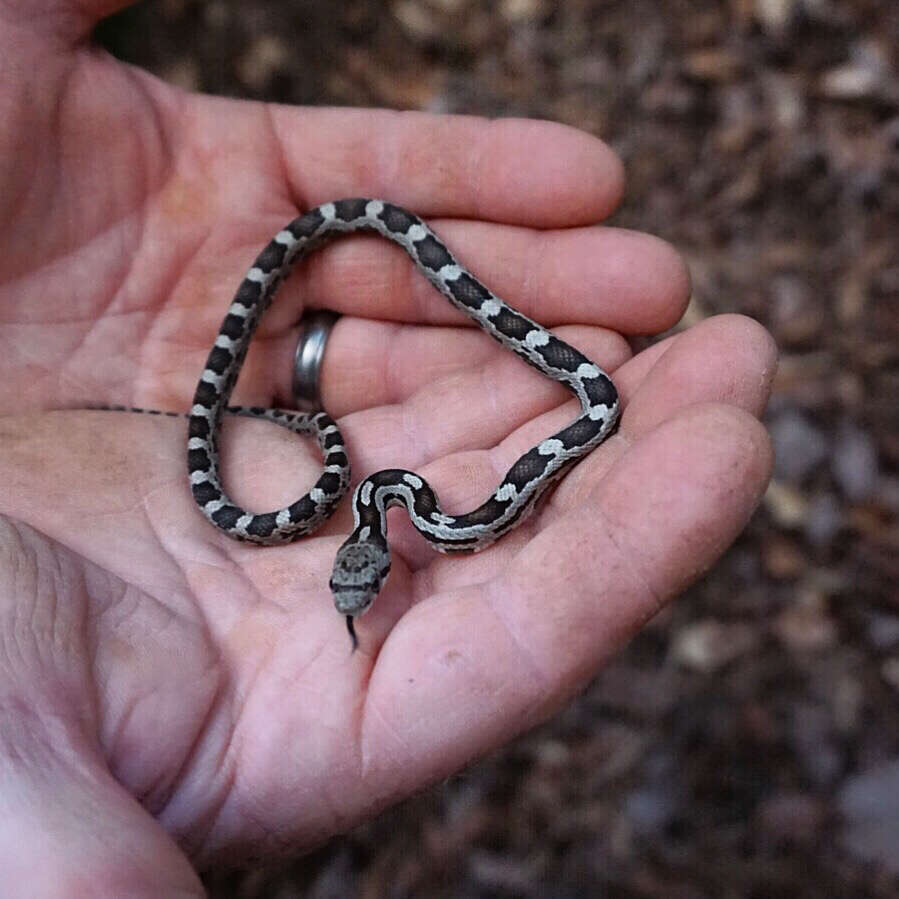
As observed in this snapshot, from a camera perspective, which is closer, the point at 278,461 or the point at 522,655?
the point at 522,655

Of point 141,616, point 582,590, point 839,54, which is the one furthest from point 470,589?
point 839,54

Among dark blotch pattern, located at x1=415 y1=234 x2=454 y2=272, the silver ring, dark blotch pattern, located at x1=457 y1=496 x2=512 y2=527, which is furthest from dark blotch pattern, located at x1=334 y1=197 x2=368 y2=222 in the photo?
dark blotch pattern, located at x1=457 y1=496 x2=512 y2=527

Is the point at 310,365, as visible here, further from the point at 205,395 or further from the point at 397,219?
the point at 397,219

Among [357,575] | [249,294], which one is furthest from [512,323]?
[357,575]

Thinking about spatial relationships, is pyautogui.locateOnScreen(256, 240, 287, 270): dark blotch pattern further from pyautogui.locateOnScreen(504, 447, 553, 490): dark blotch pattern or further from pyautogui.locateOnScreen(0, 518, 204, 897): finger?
pyautogui.locateOnScreen(0, 518, 204, 897): finger

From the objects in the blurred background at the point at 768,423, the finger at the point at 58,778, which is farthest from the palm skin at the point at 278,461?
the blurred background at the point at 768,423

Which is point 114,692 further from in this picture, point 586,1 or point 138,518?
point 586,1
